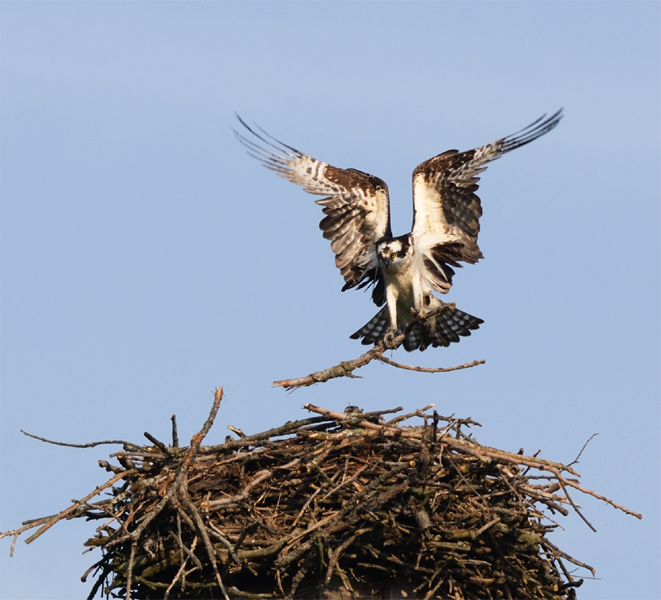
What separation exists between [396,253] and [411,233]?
17.1 inches

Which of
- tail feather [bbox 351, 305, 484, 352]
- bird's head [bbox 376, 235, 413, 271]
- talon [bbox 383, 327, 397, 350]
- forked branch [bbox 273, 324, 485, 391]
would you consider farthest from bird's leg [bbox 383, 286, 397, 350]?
forked branch [bbox 273, 324, 485, 391]

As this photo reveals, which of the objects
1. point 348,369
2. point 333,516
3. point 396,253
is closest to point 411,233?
point 396,253

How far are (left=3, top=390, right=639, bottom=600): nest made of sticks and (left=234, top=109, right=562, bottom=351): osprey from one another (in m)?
3.17

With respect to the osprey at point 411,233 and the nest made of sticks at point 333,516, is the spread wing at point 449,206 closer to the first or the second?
the osprey at point 411,233

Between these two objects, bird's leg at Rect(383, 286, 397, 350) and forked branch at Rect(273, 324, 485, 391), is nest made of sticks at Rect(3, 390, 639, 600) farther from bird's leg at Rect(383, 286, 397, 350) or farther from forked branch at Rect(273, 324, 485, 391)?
bird's leg at Rect(383, 286, 397, 350)

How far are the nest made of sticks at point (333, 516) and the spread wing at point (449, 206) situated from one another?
331cm

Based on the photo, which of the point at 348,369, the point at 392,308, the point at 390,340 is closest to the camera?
the point at 348,369

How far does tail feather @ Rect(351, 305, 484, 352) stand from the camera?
35.7ft

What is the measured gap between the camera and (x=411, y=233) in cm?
1069

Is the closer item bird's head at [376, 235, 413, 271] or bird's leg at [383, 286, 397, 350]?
bird's head at [376, 235, 413, 271]

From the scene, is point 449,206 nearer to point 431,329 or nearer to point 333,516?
point 431,329

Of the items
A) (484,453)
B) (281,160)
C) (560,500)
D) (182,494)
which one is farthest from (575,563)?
(281,160)

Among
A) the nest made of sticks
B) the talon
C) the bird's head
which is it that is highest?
the bird's head

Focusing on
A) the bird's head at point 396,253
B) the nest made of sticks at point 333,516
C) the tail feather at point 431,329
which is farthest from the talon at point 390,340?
the nest made of sticks at point 333,516
